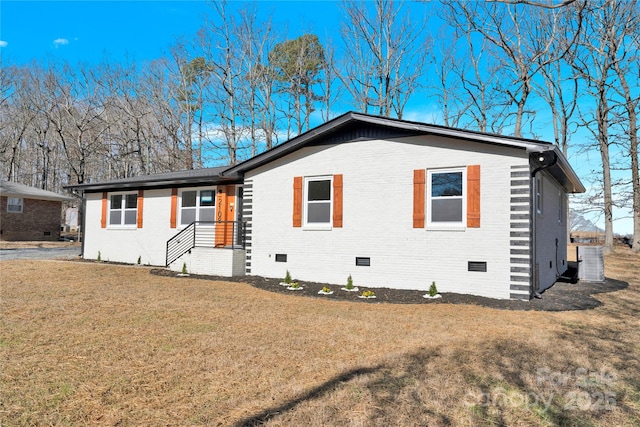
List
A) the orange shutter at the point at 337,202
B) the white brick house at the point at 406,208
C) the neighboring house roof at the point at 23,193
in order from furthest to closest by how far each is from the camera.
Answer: the neighboring house roof at the point at 23,193 < the orange shutter at the point at 337,202 < the white brick house at the point at 406,208

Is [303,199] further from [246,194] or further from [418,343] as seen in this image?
[418,343]

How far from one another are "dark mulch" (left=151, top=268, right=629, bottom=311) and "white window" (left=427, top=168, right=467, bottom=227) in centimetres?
176

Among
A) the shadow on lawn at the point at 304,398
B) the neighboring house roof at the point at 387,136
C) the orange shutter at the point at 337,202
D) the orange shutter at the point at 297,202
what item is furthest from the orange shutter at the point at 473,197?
the shadow on lawn at the point at 304,398

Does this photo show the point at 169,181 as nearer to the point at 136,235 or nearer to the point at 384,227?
the point at 136,235

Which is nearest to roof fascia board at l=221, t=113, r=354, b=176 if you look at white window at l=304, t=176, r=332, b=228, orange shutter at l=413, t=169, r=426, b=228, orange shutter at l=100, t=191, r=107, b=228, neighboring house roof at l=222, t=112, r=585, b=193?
neighboring house roof at l=222, t=112, r=585, b=193

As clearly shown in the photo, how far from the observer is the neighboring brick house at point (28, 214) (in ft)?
78.2

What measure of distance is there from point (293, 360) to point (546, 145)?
22.5 feet

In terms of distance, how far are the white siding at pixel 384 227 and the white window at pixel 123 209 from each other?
6421mm

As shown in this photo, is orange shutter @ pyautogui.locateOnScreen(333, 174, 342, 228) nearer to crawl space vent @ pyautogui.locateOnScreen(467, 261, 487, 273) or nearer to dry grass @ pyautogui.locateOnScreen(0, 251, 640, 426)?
dry grass @ pyautogui.locateOnScreen(0, 251, 640, 426)

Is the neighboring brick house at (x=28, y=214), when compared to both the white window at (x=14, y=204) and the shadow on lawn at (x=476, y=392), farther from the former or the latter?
the shadow on lawn at (x=476, y=392)

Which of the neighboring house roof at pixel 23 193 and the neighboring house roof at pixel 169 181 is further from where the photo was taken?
the neighboring house roof at pixel 23 193

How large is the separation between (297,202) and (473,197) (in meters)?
4.74

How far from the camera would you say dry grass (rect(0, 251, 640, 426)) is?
307cm

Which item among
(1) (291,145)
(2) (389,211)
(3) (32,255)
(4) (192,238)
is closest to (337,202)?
(2) (389,211)
